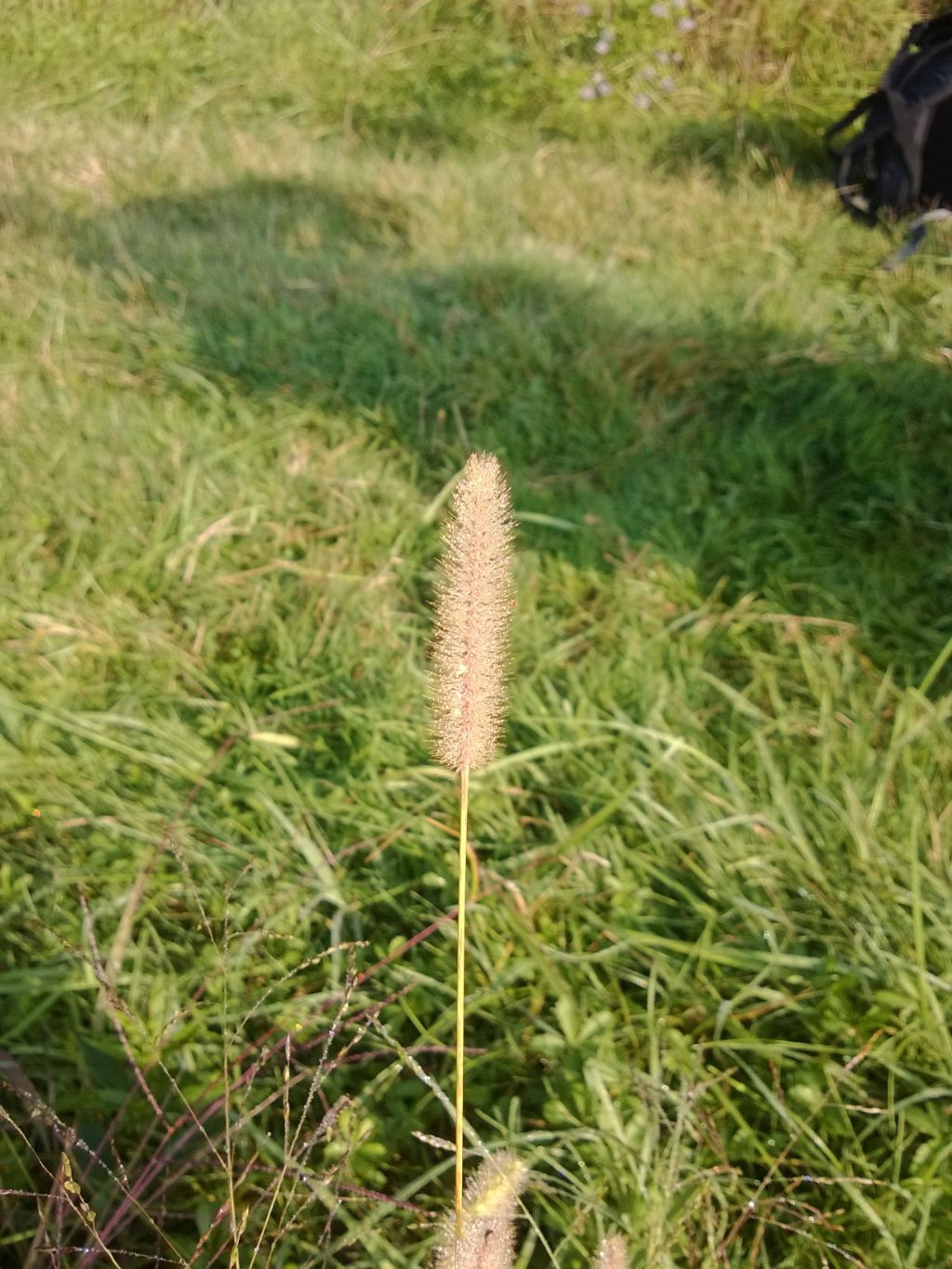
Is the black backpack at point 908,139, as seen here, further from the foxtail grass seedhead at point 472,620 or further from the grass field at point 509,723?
the foxtail grass seedhead at point 472,620

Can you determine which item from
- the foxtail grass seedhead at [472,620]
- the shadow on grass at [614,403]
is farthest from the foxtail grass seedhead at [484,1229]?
the shadow on grass at [614,403]

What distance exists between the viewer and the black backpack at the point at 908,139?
126 inches

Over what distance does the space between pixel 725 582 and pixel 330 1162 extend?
1.40 meters

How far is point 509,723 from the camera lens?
72.7 inches

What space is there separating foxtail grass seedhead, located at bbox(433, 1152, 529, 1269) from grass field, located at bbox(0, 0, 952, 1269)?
19cm

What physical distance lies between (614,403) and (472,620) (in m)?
1.95

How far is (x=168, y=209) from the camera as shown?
11.7 feet

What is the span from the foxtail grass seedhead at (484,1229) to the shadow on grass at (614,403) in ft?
4.88

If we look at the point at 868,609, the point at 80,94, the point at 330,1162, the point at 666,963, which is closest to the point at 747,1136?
the point at 666,963

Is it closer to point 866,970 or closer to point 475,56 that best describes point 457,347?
point 866,970

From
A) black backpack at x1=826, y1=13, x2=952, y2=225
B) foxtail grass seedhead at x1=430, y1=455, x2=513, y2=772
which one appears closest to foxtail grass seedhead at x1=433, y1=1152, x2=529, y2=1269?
foxtail grass seedhead at x1=430, y1=455, x2=513, y2=772

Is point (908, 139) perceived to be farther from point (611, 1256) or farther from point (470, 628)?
point (611, 1256)

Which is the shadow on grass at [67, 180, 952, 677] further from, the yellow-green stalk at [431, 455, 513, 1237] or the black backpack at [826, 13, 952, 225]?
the yellow-green stalk at [431, 455, 513, 1237]

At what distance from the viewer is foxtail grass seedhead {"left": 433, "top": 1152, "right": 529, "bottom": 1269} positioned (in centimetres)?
74
